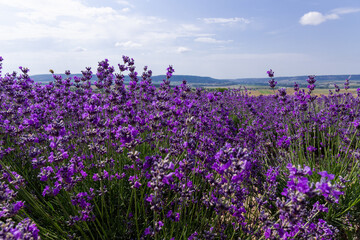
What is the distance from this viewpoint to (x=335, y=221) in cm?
300

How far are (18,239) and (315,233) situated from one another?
231 centimetres

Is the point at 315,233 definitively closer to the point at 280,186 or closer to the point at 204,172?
the point at 204,172

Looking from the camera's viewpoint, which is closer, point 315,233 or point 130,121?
point 315,233

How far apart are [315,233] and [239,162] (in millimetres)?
1249

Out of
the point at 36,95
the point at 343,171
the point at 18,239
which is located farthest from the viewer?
the point at 36,95

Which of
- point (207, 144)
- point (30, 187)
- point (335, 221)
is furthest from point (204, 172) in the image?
point (30, 187)

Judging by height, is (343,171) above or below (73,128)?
below

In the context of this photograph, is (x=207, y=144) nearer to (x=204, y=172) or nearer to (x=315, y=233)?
(x=204, y=172)

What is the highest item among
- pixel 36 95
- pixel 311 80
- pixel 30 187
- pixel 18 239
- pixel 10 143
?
pixel 311 80

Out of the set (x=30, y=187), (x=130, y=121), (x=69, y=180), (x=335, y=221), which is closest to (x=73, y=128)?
(x=30, y=187)

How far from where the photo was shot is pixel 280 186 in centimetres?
376

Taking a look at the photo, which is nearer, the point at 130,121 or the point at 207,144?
the point at 207,144

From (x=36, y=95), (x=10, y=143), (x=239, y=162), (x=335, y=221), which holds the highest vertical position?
(x=36, y=95)

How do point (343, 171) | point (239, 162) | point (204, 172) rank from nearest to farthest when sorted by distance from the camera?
point (239, 162)
point (204, 172)
point (343, 171)
